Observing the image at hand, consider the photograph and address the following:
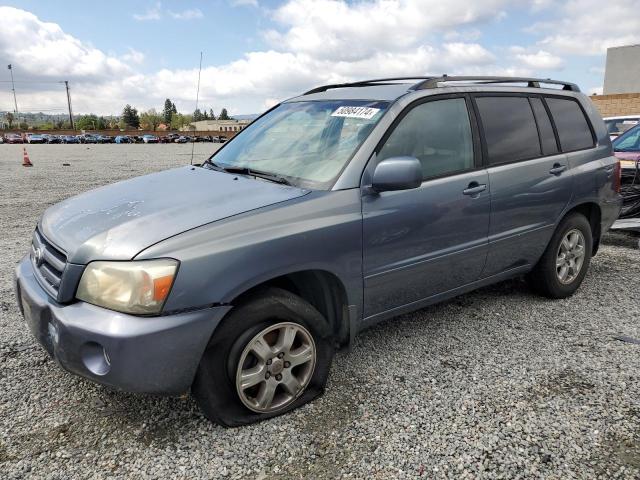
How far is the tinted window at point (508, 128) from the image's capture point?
360 centimetres

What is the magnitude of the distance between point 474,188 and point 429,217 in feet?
1.59

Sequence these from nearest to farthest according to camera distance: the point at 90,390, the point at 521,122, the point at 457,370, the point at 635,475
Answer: the point at 635,475, the point at 90,390, the point at 457,370, the point at 521,122

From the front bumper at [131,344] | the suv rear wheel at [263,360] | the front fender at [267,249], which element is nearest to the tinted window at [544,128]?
the front fender at [267,249]

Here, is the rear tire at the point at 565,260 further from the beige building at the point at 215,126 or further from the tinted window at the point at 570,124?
the beige building at the point at 215,126

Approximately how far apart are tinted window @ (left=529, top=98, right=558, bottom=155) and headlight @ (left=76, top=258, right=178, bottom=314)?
123 inches

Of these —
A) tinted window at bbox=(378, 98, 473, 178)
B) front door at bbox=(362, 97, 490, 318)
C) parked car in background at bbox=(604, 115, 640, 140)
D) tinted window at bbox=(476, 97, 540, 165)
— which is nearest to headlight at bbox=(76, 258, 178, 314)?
front door at bbox=(362, 97, 490, 318)

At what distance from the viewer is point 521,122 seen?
388cm

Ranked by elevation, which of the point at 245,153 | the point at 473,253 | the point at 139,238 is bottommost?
the point at 473,253

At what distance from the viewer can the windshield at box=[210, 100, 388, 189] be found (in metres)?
2.95

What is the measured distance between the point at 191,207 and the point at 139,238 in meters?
0.37

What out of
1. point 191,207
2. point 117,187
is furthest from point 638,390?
point 117,187

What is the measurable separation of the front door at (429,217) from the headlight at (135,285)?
112 centimetres

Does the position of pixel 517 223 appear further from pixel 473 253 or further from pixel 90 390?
pixel 90 390

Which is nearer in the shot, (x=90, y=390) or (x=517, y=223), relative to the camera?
(x=90, y=390)
